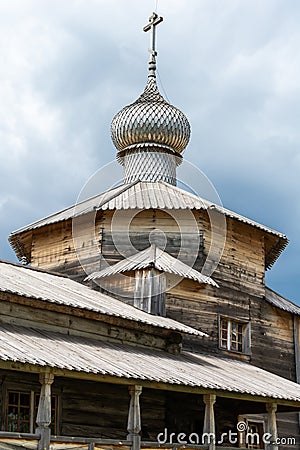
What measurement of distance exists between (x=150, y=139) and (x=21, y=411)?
37.2 feet

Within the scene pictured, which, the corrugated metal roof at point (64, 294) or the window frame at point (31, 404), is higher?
the corrugated metal roof at point (64, 294)

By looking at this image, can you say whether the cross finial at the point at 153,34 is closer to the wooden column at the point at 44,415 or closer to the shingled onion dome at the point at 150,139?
the shingled onion dome at the point at 150,139

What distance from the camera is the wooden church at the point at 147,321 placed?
43.0ft

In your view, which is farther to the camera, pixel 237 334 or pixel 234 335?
pixel 237 334

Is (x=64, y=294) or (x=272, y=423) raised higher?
(x=64, y=294)

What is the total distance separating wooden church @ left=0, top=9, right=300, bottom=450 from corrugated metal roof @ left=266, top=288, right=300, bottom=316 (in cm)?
7

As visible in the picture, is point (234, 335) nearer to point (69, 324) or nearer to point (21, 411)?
point (69, 324)

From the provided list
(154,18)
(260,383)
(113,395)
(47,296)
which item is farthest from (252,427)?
(154,18)

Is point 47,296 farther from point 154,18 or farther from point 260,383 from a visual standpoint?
point 154,18

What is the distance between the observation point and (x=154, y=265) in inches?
688

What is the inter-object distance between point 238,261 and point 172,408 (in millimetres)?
4936

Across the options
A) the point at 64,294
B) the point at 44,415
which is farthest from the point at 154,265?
the point at 44,415

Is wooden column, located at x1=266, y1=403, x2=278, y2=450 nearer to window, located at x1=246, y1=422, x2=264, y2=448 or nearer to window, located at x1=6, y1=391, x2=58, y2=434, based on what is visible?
window, located at x1=246, y1=422, x2=264, y2=448

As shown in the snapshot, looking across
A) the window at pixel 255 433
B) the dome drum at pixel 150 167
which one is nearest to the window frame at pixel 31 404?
the window at pixel 255 433
